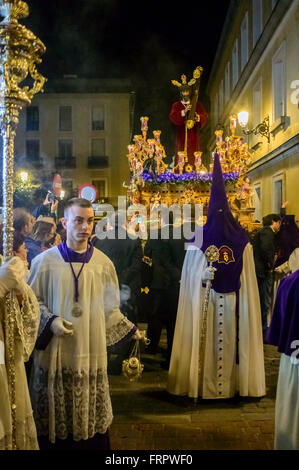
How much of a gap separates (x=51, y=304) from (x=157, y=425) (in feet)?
6.26

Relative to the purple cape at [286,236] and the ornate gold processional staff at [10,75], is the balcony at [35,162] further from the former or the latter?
the ornate gold processional staff at [10,75]

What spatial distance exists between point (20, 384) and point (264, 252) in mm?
6007

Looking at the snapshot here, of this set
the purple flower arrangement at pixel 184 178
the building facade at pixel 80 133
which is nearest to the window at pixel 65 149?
the building facade at pixel 80 133

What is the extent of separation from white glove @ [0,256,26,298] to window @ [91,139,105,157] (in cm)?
3394

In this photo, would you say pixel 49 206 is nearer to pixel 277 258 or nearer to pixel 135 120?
pixel 277 258

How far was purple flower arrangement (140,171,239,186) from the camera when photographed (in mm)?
10578

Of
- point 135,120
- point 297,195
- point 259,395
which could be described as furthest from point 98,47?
point 135,120

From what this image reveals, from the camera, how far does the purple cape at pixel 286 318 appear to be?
323cm

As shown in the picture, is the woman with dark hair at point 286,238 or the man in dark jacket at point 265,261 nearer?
the man in dark jacket at point 265,261

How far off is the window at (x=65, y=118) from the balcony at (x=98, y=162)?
3271 millimetres

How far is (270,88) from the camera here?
16266mm

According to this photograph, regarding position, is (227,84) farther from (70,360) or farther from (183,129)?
(70,360)

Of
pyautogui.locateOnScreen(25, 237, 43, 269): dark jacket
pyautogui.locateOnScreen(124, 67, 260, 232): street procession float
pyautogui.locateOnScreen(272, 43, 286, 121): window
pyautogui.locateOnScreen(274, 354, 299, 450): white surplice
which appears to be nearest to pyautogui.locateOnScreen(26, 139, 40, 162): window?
pyautogui.locateOnScreen(272, 43, 286, 121): window

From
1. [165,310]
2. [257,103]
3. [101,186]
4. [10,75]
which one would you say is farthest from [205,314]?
[101,186]
